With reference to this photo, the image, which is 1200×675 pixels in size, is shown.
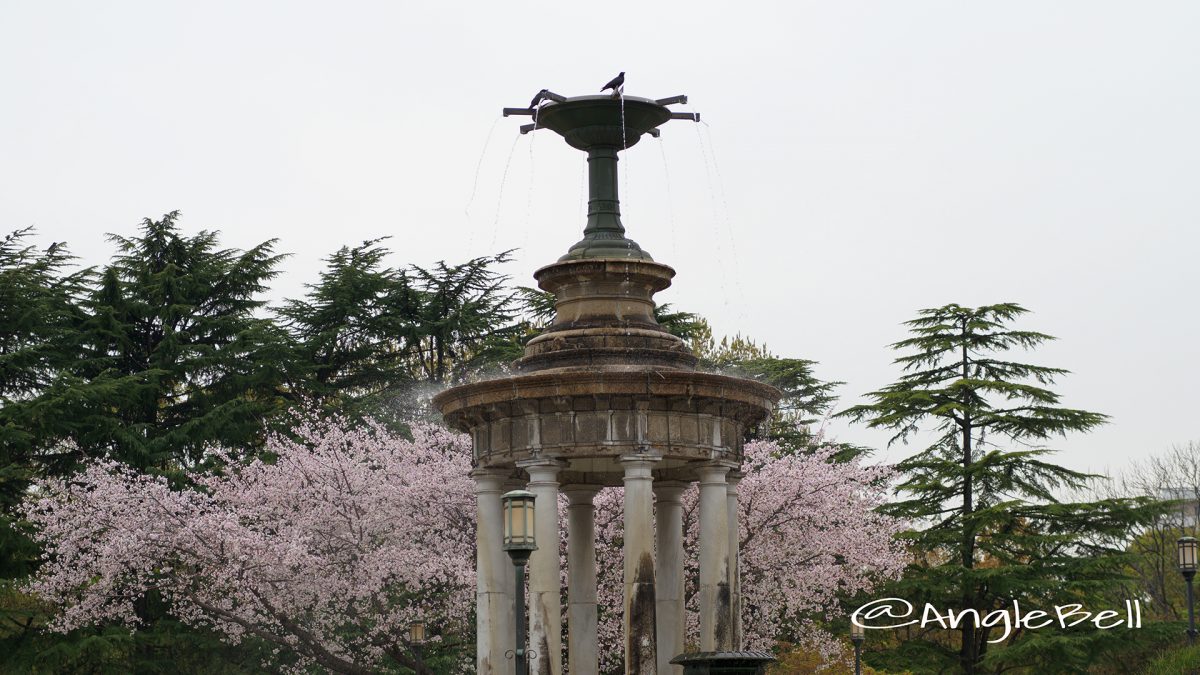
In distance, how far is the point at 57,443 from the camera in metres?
47.2

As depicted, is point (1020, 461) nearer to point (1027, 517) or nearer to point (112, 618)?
point (1027, 517)

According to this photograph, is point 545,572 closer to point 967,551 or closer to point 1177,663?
point 1177,663

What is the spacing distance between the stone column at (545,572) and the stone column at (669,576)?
1573 mm

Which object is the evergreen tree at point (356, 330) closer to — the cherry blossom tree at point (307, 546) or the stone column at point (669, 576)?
the cherry blossom tree at point (307, 546)

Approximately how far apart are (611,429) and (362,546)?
17.8m

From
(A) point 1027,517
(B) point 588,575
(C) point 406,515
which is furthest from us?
(A) point 1027,517

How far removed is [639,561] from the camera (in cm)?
2234

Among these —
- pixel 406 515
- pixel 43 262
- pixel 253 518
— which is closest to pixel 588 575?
pixel 406 515

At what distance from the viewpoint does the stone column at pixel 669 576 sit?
23766mm

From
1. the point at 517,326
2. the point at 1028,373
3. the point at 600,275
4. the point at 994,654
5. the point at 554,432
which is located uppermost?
the point at 517,326

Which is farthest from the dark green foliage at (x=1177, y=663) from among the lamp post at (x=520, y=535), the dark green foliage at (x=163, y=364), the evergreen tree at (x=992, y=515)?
the dark green foliage at (x=163, y=364)

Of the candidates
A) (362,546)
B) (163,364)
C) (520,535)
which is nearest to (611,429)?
(520,535)

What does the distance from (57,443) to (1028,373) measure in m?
28.7

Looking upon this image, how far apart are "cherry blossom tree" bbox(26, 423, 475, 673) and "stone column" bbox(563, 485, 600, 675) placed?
1162 centimetres
